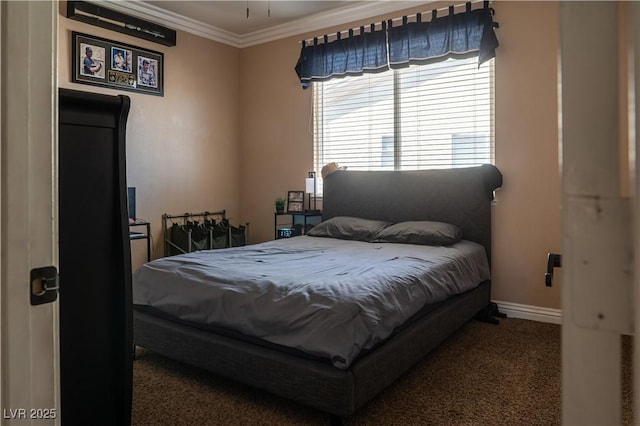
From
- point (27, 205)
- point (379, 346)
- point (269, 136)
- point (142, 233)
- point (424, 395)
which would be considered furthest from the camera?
point (269, 136)

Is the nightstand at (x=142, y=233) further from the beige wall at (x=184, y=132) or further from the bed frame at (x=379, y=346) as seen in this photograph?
the bed frame at (x=379, y=346)

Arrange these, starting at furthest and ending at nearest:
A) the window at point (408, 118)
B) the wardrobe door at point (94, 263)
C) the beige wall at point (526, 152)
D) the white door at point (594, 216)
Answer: the window at point (408, 118)
the beige wall at point (526, 152)
the wardrobe door at point (94, 263)
the white door at point (594, 216)

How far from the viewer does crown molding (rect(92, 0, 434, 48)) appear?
14.3 ft

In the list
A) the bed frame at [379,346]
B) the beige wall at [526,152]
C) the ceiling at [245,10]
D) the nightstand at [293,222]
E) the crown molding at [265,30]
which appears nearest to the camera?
the bed frame at [379,346]

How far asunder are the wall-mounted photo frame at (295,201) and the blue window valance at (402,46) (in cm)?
122

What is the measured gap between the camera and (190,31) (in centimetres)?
503

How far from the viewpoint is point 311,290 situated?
7.22 ft

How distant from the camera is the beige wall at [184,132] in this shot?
14.9ft

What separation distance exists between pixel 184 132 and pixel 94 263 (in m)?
4.01

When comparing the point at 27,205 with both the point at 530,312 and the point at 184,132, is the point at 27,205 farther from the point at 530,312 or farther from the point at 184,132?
the point at 184,132

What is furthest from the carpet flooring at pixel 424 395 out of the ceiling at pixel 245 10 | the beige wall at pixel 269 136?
the ceiling at pixel 245 10

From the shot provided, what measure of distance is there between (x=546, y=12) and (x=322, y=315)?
A: 319 centimetres

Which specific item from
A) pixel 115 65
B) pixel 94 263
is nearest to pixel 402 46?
pixel 115 65

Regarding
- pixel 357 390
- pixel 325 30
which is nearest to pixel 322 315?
pixel 357 390
